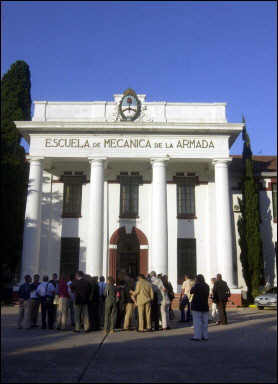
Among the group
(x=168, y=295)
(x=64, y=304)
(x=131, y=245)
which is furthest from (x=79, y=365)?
(x=131, y=245)

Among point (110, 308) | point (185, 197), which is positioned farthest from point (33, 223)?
point (110, 308)

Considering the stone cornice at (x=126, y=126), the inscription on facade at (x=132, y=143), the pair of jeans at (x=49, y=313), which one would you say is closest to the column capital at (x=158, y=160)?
the inscription on facade at (x=132, y=143)

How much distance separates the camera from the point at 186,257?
23.9 meters

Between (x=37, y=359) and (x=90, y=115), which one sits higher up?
(x=90, y=115)

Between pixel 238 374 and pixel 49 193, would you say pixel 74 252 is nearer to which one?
pixel 49 193

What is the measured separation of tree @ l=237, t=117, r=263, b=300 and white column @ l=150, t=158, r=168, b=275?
518 cm

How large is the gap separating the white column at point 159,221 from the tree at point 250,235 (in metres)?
5.18

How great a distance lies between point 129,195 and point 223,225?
6.23 meters

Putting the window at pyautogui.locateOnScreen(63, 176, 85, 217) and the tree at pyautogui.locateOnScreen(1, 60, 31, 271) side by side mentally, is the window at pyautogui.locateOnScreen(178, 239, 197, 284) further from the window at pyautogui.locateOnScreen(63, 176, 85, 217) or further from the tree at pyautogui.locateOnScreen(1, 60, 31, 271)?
the tree at pyautogui.locateOnScreen(1, 60, 31, 271)

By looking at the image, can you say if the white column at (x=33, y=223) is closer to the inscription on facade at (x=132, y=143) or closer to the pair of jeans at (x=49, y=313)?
the inscription on facade at (x=132, y=143)

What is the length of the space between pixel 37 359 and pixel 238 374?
382 centimetres

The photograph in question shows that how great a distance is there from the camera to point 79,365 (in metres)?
7.10

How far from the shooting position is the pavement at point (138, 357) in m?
6.04

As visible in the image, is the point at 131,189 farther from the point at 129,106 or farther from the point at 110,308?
the point at 110,308
